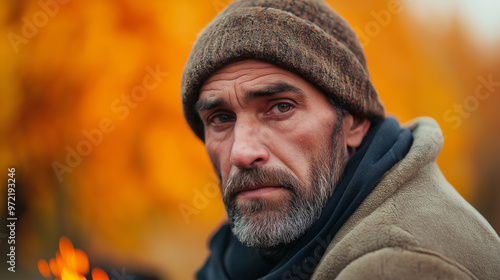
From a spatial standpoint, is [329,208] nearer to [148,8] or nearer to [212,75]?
[212,75]

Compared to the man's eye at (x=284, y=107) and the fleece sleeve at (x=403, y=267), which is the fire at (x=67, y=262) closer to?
the man's eye at (x=284, y=107)

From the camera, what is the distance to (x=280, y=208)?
1998 millimetres

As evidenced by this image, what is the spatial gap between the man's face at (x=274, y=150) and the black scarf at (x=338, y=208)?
0.08m

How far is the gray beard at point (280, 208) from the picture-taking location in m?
1.98

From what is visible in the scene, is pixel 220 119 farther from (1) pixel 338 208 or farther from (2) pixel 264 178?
(1) pixel 338 208

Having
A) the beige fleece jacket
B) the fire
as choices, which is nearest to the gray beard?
the beige fleece jacket

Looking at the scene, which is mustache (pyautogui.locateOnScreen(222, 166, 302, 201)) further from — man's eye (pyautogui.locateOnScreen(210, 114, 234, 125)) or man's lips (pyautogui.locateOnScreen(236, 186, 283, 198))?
man's eye (pyautogui.locateOnScreen(210, 114, 234, 125))

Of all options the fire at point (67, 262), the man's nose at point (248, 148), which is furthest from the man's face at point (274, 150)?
the fire at point (67, 262)

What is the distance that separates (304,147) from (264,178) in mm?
263

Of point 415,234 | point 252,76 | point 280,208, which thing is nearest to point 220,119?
point 252,76

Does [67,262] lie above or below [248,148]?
below

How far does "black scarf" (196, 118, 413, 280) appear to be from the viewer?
1853mm

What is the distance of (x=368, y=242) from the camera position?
4.85 ft

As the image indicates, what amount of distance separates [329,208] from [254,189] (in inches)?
14.0
